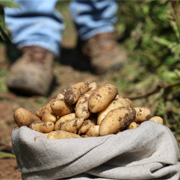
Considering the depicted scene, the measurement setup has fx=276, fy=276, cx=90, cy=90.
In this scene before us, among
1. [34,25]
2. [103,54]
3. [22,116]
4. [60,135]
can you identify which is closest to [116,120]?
[60,135]

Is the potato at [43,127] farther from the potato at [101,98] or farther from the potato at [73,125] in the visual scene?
the potato at [101,98]

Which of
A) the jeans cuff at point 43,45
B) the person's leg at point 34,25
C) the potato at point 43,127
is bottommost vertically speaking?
the jeans cuff at point 43,45

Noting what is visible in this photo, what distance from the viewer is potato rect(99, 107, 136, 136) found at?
953 mm

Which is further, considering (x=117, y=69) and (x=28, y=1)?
(x=117, y=69)

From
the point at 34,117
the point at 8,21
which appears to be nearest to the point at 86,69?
the point at 8,21

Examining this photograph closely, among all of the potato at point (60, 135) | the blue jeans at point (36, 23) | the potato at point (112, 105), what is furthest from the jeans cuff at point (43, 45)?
the potato at point (60, 135)

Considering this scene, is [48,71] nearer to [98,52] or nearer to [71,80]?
[71,80]

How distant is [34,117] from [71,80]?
1811 millimetres

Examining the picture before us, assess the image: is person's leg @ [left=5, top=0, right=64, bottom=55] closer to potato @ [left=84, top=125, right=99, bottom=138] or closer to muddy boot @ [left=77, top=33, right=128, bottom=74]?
muddy boot @ [left=77, top=33, right=128, bottom=74]

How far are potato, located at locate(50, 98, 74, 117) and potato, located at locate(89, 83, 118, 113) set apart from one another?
11cm

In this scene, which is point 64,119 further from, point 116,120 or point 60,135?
point 116,120

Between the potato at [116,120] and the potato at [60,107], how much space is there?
0.61 ft

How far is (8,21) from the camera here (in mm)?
2736

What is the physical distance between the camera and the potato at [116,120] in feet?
3.13
